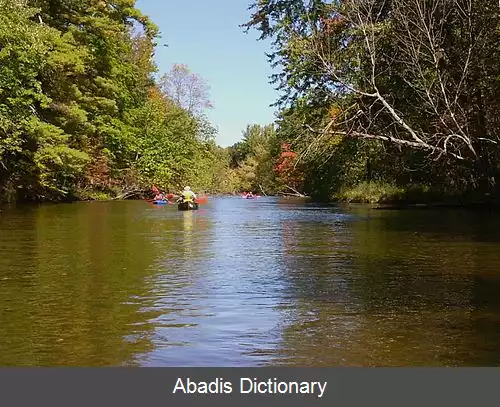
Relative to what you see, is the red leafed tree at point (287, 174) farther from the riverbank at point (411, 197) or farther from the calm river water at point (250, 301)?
the calm river water at point (250, 301)

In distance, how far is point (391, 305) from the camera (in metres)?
8.38

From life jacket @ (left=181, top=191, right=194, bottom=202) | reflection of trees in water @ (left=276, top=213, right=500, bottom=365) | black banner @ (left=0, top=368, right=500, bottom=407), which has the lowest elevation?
black banner @ (left=0, top=368, right=500, bottom=407)

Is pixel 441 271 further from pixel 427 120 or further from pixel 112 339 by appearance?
pixel 427 120

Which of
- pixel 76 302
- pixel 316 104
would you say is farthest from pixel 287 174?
pixel 76 302

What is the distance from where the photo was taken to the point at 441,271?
11.2 meters

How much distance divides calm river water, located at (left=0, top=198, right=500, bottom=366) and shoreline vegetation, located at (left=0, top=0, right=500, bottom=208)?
9.58 m

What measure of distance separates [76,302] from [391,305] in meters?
4.25

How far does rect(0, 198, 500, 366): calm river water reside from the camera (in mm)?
6129

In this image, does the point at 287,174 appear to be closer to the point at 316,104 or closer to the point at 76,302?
the point at 316,104

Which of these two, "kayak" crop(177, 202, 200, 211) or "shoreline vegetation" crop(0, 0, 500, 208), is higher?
"shoreline vegetation" crop(0, 0, 500, 208)

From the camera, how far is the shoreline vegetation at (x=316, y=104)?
948 inches

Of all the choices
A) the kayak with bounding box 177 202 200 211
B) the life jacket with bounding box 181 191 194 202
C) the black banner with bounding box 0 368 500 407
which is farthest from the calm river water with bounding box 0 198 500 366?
the kayak with bounding box 177 202 200 211

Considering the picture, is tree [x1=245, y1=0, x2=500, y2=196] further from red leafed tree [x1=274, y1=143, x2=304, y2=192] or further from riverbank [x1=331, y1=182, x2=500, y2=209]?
red leafed tree [x1=274, y1=143, x2=304, y2=192]

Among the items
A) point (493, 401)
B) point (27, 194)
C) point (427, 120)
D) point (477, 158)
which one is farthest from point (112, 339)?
point (27, 194)
